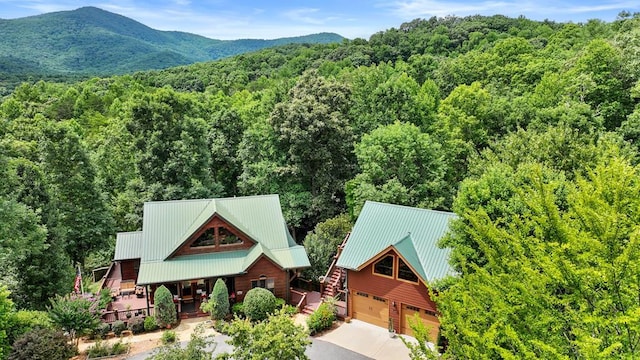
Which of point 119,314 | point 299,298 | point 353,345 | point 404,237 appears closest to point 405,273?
point 404,237

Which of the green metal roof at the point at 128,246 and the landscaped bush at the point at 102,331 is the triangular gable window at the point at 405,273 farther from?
the green metal roof at the point at 128,246

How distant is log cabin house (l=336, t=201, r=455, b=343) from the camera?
20.0 metres

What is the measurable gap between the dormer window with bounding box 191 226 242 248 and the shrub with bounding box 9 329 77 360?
27.3ft

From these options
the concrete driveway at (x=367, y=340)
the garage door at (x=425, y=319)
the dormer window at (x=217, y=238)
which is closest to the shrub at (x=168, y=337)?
the dormer window at (x=217, y=238)

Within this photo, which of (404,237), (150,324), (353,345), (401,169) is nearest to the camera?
(353,345)

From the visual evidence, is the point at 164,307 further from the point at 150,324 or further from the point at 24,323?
the point at 24,323

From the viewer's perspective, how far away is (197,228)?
2367 centimetres

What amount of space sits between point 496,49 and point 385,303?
38.8 metres

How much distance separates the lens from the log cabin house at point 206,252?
22975 mm

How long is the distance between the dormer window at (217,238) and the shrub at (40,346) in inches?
328

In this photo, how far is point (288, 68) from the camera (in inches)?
3516

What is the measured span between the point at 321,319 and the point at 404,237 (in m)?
5.88

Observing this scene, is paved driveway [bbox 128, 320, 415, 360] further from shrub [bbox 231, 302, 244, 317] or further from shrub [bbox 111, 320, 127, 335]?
shrub [bbox 111, 320, 127, 335]

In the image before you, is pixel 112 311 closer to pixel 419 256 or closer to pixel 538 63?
pixel 419 256
